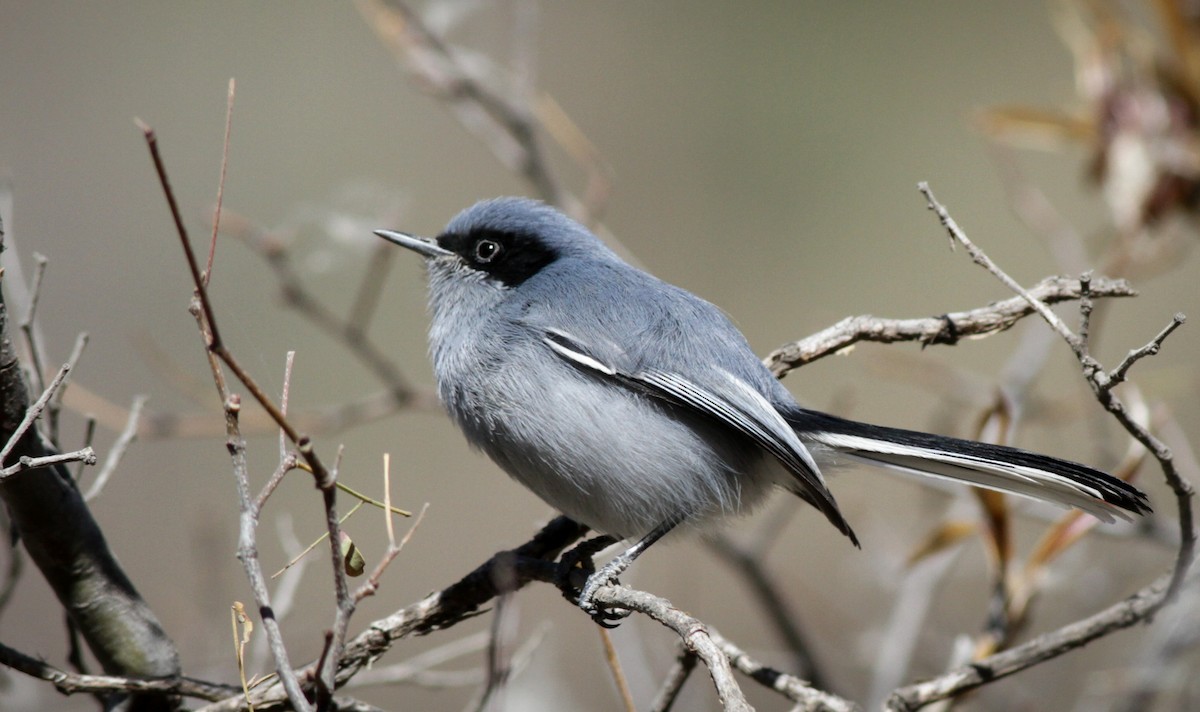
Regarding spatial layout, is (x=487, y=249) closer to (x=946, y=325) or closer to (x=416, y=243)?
(x=416, y=243)

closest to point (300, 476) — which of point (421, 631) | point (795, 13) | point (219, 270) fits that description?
point (219, 270)

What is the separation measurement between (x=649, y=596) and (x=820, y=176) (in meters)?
5.94

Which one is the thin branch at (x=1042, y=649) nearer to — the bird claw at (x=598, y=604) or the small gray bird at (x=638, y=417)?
the small gray bird at (x=638, y=417)

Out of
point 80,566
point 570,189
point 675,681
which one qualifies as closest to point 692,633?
point 675,681

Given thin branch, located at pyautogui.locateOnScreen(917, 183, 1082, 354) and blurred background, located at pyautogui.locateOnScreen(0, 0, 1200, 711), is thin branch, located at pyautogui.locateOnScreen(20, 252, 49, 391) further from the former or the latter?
blurred background, located at pyautogui.locateOnScreen(0, 0, 1200, 711)

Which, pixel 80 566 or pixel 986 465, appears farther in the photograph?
pixel 986 465

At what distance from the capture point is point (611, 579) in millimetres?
1986

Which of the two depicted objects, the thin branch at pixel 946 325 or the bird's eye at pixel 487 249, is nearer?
the thin branch at pixel 946 325

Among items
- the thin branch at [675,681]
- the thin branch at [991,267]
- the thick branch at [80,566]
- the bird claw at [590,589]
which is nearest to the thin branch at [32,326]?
the thick branch at [80,566]

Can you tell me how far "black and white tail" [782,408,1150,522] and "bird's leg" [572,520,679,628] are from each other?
39 centimetres

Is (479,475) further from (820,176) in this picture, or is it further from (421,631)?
(421,631)

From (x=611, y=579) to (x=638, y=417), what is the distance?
14.4 inches

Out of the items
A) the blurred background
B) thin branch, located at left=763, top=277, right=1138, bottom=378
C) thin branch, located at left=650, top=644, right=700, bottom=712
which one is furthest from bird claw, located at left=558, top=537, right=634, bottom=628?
the blurred background

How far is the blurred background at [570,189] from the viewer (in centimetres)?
493
